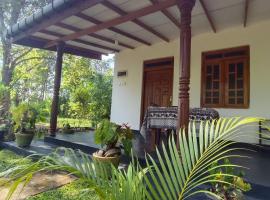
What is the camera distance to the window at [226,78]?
16.9 feet

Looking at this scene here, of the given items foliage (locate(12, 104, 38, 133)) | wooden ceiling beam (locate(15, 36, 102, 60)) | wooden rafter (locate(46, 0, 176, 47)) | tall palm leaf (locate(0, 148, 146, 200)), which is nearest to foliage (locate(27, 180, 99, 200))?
tall palm leaf (locate(0, 148, 146, 200))

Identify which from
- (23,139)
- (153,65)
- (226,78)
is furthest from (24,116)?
(226,78)

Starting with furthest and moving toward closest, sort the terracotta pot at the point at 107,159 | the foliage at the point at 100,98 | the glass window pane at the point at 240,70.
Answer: the foliage at the point at 100,98 → the glass window pane at the point at 240,70 → the terracotta pot at the point at 107,159

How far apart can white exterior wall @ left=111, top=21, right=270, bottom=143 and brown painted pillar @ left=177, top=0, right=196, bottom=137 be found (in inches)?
97.7

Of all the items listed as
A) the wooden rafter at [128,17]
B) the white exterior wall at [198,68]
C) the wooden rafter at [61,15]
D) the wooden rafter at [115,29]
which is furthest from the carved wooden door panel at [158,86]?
the wooden rafter at [61,15]

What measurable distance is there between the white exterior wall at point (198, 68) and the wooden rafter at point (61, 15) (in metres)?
3.05

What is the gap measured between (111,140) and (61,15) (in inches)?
108

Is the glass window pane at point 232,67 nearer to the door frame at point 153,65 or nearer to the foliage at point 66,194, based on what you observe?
the door frame at point 153,65

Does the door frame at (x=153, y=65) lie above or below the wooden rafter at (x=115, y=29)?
below

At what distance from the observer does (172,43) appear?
6352 millimetres

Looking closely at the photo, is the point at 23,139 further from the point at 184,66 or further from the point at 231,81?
the point at 231,81

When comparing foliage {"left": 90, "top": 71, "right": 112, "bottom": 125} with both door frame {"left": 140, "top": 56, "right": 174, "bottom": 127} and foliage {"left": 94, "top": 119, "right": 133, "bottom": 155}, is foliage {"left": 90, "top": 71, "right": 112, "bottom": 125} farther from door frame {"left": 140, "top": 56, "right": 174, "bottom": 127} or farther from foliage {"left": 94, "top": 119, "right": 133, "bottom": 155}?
foliage {"left": 94, "top": 119, "right": 133, "bottom": 155}

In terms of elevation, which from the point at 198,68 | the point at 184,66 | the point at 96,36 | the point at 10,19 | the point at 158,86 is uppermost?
the point at 10,19

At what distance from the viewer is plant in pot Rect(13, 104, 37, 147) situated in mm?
4832
